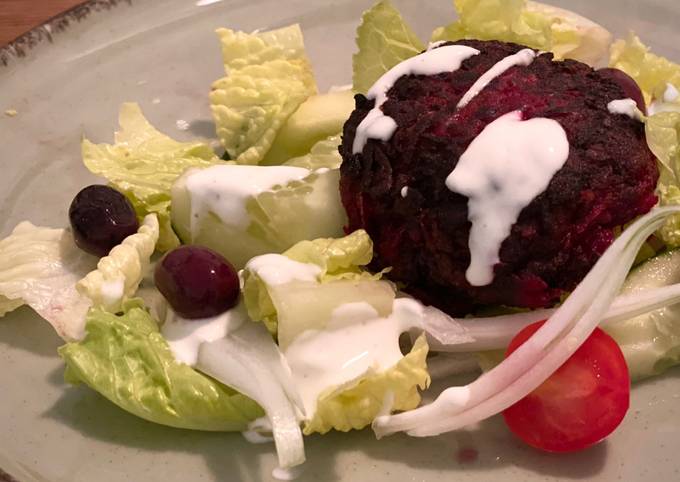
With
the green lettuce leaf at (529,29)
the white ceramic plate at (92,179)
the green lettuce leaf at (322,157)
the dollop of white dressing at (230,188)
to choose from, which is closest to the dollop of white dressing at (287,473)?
the white ceramic plate at (92,179)

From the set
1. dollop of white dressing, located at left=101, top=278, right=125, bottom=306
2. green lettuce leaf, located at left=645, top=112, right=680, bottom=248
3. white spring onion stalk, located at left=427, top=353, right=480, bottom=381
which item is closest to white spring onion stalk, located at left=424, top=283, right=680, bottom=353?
white spring onion stalk, located at left=427, top=353, right=480, bottom=381

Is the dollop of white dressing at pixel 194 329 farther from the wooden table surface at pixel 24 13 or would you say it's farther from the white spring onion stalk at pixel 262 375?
the wooden table surface at pixel 24 13

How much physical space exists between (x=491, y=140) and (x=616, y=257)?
47cm

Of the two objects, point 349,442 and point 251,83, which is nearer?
point 349,442

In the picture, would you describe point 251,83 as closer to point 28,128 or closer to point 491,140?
point 28,128

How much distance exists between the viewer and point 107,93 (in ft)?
12.7

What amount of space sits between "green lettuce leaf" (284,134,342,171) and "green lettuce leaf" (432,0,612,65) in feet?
2.27

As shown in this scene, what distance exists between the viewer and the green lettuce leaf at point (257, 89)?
3.42 metres

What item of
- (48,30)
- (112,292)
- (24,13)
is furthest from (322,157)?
(24,13)

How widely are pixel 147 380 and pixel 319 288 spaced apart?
0.56m

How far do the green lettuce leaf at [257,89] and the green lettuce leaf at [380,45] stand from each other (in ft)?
0.91

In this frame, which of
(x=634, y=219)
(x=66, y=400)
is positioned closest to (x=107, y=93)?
(x=66, y=400)

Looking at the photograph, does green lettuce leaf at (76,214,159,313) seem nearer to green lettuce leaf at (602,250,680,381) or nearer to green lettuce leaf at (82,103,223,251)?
green lettuce leaf at (82,103,223,251)

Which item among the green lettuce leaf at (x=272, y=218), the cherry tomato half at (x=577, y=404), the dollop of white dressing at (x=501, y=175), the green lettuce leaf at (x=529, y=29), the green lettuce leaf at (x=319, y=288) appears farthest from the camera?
the green lettuce leaf at (x=529, y=29)
